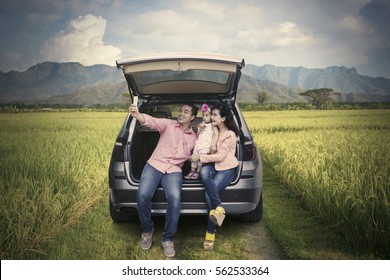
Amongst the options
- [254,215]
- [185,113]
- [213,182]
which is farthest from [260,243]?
Answer: [185,113]

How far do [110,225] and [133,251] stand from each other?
0.88 meters

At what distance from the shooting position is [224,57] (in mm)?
4355

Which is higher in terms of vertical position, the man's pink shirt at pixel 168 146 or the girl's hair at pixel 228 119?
the girl's hair at pixel 228 119

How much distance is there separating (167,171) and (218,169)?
53 centimetres

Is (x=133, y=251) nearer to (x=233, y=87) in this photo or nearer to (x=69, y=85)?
(x=233, y=87)

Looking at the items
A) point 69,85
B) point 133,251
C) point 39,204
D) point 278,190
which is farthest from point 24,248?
point 69,85

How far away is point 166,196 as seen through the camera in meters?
4.50

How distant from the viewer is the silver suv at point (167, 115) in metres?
4.39

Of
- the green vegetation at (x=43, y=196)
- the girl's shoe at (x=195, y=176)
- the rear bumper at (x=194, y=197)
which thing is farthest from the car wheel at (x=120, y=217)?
the girl's shoe at (x=195, y=176)

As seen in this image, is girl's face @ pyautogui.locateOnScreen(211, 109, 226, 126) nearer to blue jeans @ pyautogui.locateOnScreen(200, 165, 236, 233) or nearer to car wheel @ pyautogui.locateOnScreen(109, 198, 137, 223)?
blue jeans @ pyautogui.locateOnScreen(200, 165, 236, 233)

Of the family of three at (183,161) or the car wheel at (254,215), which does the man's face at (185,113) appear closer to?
the family of three at (183,161)

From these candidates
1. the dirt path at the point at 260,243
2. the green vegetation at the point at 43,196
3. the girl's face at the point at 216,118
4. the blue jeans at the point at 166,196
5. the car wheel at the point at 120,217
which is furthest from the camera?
the car wheel at the point at 120,217

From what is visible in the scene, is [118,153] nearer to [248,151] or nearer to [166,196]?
[166,196]

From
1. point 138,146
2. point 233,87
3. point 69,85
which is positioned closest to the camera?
point 233,87
